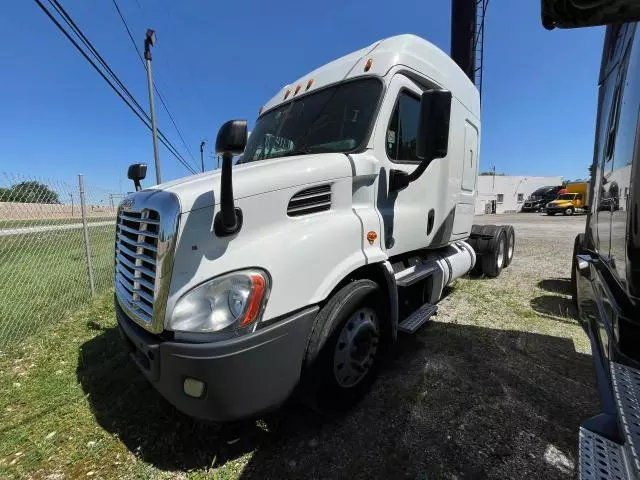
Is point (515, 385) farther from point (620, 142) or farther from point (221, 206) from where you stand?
point (221, 206)

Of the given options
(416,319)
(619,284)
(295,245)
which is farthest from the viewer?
(416,319)

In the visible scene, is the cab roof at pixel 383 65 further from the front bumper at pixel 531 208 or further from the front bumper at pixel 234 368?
the front bumper at pixel 531 208

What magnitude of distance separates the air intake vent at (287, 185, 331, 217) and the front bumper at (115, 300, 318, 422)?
67 cm

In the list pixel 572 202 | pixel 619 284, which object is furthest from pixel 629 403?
pixel 572 202

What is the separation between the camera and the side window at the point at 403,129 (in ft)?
9.61

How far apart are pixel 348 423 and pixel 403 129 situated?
8.29ft

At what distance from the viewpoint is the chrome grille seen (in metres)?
1.94

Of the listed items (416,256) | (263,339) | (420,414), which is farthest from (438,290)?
(263,339)

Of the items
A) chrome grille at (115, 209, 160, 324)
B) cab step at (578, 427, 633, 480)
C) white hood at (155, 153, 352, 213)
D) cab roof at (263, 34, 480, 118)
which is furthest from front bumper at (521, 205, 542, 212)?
chrome grille at (115, 209, 160, 324)

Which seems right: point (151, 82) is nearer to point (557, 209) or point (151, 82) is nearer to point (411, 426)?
point (411, 426)

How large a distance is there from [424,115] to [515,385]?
2.39 meters

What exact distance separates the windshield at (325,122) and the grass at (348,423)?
83.5 inches

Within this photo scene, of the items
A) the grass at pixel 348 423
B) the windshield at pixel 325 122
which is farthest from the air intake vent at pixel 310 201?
the grass at pixel 348 423

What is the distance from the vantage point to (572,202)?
28.5 m
